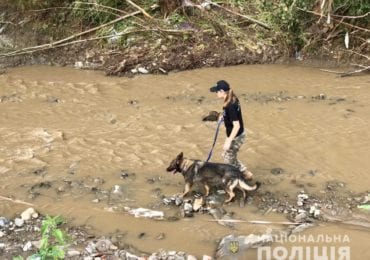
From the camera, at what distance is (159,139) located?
7648mm

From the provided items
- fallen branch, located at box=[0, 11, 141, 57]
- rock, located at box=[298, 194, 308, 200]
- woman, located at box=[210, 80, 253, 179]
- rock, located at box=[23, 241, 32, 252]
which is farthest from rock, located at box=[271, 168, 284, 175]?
fallen branch, located at box=[0, 11, 141, 57]

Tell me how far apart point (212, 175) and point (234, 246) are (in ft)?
3.44

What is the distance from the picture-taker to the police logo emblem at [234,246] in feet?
16.3

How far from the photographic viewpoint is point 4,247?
5129 mm

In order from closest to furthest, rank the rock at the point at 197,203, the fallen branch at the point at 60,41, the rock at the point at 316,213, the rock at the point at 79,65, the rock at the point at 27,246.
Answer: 1. the rock at the point at 27,246
2. the rock at the point at 316,213
3. the rock at the point at 197,203
4. the rock at the point at 79,65
5. the fallen branch at the point at 60,41

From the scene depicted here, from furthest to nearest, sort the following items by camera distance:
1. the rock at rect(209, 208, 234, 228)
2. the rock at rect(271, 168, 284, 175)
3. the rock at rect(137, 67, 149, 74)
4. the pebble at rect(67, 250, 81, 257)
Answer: the rock at rect(137, 67, 149, 74)
the rock at rect(271, 168, 284, 175)
the rock at rect(209, 208, 234, 228)
the pebble at rect(67, 250, 81, 257)

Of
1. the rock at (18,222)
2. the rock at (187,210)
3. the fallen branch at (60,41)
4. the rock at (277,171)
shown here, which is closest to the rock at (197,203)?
the rock at (187,210)

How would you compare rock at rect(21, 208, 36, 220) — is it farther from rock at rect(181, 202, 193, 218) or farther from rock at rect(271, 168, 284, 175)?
rock at rect(271, 168, 284, 175)

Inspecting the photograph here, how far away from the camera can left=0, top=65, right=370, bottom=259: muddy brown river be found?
18.5ft

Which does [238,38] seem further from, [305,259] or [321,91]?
[305,259]

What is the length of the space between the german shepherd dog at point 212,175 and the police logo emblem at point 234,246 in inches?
32.4

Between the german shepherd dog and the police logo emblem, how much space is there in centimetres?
82

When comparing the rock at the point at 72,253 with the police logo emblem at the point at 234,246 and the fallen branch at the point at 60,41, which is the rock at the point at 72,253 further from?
the fallen branch at the point at 60,41

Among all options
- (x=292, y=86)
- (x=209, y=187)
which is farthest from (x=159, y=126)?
(x=292, y=86)
